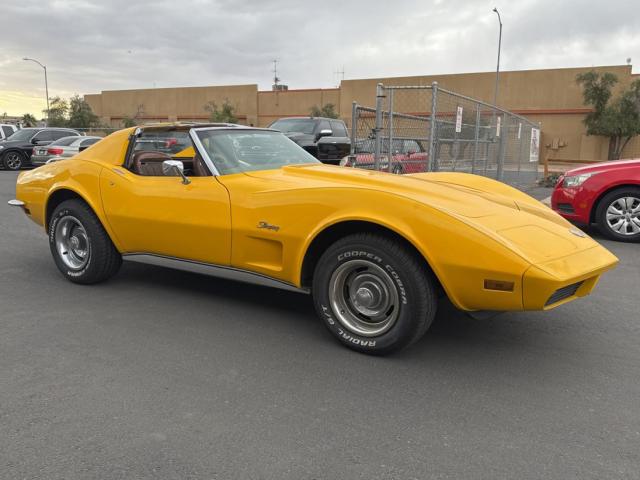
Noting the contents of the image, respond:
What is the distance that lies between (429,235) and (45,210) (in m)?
3.65

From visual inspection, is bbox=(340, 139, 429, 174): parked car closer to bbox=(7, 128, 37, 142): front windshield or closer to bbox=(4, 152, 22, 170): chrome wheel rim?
bbox=(4, 152, 22, 170): chrome wheel rim

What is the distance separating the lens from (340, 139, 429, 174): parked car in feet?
28.1

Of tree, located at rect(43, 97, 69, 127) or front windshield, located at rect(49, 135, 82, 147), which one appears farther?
tree, located at rect(43, 97, 69, 127)

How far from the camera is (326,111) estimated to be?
3969 centimetres

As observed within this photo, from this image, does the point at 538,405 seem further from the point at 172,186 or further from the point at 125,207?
the point at 125,207

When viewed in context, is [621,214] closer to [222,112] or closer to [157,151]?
[157,151]

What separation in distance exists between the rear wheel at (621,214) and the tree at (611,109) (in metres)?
26.3

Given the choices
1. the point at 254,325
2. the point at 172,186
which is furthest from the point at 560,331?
the point at 172,186

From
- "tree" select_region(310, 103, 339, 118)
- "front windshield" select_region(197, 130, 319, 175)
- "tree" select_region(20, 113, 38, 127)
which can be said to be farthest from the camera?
"tree" select_region(20, 113, 38, 127)

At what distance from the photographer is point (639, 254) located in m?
6.59

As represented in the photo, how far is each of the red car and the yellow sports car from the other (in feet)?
12.5

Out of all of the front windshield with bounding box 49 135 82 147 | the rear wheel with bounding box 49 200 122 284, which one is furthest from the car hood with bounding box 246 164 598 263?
the front windshield with bounding box 49 135 82 147

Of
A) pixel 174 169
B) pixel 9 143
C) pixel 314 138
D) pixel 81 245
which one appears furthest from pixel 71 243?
pixel 9 143

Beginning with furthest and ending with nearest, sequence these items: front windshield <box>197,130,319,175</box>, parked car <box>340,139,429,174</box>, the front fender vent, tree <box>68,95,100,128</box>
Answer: tree <box>68,95,100,128</box>, parked car <box>340,139,429,174</box>, front windshield <box>197,130,319,175</box>, the front fender vent
